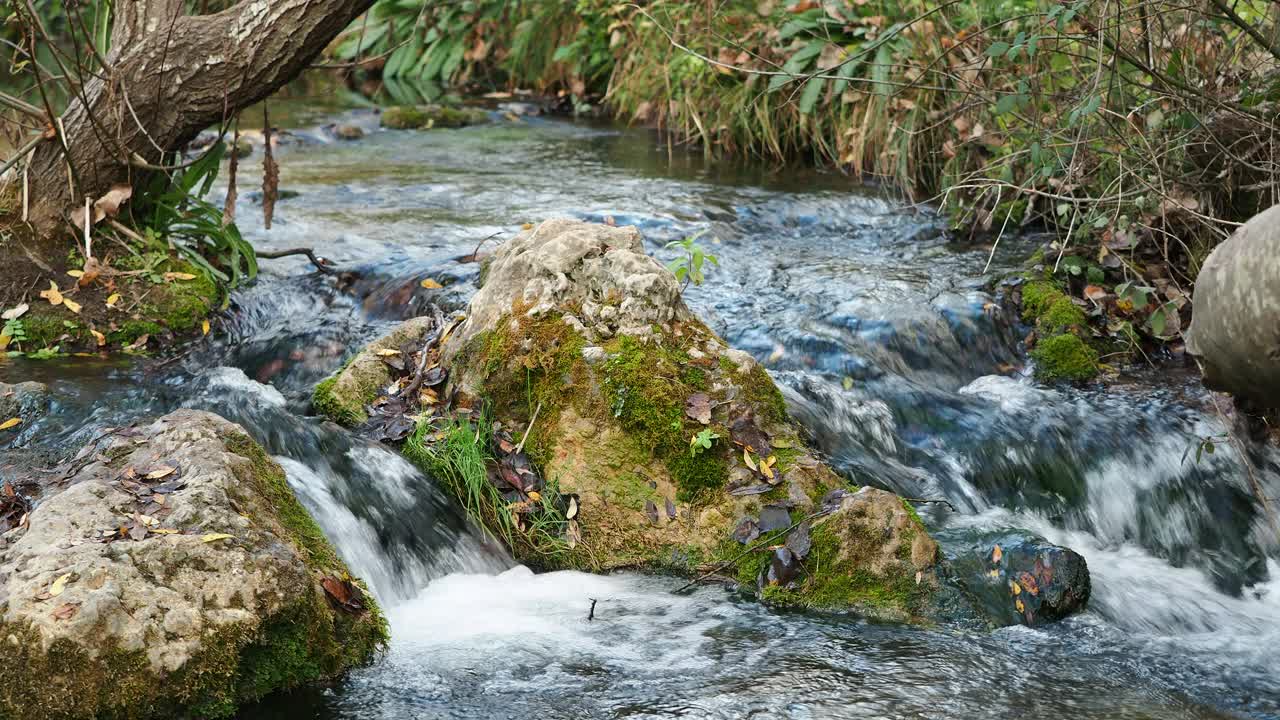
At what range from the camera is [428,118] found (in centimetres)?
1251

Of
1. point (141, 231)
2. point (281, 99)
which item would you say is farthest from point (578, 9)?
point (141, 231)

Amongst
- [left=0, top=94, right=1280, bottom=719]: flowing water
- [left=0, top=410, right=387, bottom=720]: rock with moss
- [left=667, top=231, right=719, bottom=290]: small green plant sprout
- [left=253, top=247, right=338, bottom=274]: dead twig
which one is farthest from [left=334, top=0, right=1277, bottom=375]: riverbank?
[left=0, top=410, right=387, bottom=720]: rock with moss

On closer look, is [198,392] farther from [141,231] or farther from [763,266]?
[763,266]

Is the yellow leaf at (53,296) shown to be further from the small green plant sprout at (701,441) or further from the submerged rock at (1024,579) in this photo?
the submerged rock at (1024,579)

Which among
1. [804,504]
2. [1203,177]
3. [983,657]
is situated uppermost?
[1203,177]

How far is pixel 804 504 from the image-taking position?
4.02m

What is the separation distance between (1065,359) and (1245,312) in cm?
298

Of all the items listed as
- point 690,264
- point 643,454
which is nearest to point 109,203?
point 690,264

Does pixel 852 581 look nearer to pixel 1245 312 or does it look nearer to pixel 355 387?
pixel 1245 312

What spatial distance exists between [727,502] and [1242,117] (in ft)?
10.2

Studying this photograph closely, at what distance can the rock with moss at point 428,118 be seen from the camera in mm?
12320

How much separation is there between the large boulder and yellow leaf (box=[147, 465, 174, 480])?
120 inches

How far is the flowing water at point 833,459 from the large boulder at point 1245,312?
100 cm

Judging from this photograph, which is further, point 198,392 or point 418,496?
point 198,392
